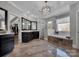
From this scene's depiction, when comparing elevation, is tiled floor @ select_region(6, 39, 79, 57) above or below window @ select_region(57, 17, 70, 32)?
below

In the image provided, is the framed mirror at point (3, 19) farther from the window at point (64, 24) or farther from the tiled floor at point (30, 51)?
the window at point (64, 24)

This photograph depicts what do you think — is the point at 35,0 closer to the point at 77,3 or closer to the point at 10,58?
the point at 77,3

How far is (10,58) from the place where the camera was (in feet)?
13.1

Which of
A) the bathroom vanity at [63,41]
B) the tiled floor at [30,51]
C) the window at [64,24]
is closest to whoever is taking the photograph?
the tiled floor at [30,51]

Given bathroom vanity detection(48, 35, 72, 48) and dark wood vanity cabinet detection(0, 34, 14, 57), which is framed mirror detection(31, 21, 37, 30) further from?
dark wood vanity cabinet detection(0, 34, 14, 57)

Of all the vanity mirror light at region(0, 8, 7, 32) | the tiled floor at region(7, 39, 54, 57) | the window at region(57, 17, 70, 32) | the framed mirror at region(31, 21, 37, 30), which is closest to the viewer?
the tiled floor at region(7, 39, 54, 57)

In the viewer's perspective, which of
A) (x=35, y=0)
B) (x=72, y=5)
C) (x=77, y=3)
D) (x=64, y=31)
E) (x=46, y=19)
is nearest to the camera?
(x=35, y=0)

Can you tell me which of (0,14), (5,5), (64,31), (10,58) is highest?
(5,5)

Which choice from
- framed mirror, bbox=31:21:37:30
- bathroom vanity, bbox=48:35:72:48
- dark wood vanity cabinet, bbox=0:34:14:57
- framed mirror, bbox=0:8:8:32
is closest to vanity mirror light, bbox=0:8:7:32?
framed mirror, bbox=0:8:8:32

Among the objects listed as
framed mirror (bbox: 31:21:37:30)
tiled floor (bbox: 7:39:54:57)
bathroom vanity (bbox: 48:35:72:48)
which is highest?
framed mirror (bbox: 31:21:37:30)

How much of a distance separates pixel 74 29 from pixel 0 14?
3950mm

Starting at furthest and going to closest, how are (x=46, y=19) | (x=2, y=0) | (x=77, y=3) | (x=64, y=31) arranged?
(x=46, y=19) < (x=64, y=31) < (x=77, y=3) < (x=2, y=0)

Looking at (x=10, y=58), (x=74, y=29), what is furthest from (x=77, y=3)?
(x=10, y=58)

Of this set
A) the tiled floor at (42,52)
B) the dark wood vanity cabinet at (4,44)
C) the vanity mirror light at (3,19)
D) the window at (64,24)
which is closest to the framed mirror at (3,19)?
the vanity mirror light at (3,19)
